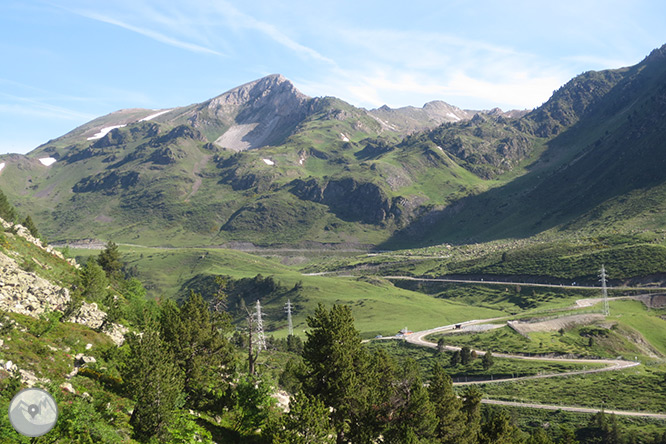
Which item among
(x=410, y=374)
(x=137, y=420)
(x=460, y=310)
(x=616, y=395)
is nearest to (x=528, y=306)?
(x=460, y=310)

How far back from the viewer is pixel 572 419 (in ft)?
262

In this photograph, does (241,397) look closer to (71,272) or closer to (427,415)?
(427,415)

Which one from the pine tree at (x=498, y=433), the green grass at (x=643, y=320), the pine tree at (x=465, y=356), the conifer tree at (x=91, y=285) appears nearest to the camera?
the pine tree at (x=498, y=433)

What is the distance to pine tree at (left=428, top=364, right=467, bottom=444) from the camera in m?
45.4

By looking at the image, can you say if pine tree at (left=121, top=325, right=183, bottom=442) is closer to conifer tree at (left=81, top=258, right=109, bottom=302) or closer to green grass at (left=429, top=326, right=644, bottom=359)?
conifer tree at (left=81, top=258, right=109, bottom=302)

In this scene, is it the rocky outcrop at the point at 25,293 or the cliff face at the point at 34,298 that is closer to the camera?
the rocky outcrop at the point at 25,293

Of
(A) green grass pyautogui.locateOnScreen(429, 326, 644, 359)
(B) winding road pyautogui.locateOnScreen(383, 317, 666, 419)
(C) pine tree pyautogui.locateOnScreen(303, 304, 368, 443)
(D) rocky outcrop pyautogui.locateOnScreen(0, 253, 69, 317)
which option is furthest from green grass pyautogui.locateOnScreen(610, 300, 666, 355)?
(D) rocky outcrop pyautogui.locateOnScreen(0, 253, 69, 317)

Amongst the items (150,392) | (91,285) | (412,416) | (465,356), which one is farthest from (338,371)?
(465,356)

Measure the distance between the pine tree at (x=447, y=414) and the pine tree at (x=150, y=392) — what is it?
85.5ft

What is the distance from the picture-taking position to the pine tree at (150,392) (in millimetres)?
29375

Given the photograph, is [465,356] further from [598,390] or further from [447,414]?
[447,414]

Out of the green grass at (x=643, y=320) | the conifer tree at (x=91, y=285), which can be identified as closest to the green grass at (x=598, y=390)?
the green grass at (x=643, y=320)

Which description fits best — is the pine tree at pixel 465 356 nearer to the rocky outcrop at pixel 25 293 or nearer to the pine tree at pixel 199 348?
the pine tree at pixel 199 348

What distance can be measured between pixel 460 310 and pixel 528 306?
22.8 meters
